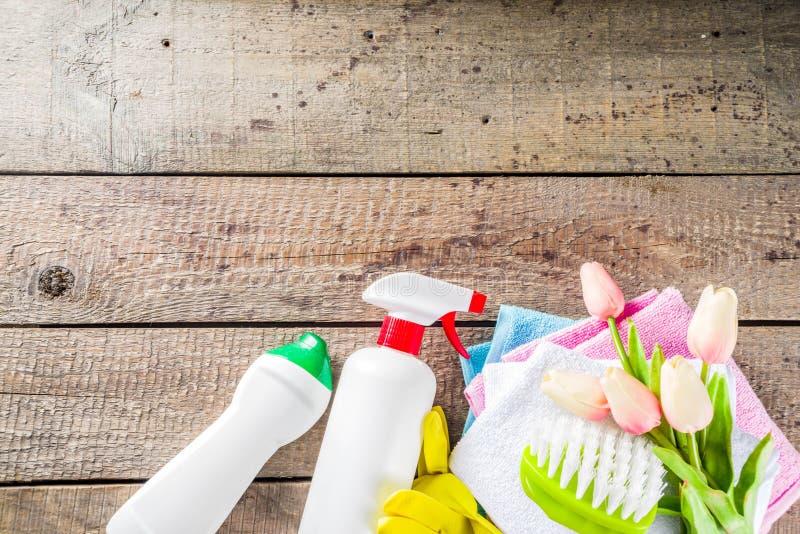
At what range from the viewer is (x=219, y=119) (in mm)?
559

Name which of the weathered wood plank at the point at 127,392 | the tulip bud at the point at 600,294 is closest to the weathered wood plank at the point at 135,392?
the weathered wood plank at the point at 127,392

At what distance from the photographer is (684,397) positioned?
1.22ft

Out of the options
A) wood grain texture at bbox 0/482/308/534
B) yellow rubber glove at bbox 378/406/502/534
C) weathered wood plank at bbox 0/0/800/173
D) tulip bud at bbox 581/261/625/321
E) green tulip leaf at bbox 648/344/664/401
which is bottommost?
wood grain texture at bbox 0/482/308/534

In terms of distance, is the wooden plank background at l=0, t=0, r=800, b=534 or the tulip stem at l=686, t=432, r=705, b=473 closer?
the tulip stem at l=686, t=432, r=705, b=473

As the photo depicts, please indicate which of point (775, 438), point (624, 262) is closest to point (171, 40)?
point (624, 262)

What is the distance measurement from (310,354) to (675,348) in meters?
0.32

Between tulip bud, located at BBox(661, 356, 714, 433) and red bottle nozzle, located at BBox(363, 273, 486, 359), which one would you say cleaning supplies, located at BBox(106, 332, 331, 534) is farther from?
tulip bud, located at BBox(661, 356, 714, 433)

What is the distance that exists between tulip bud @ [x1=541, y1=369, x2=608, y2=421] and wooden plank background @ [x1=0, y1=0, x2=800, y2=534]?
0.13 m

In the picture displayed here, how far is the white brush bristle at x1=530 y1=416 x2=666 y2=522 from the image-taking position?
40 centimetres

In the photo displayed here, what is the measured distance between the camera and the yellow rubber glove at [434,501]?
465 mm

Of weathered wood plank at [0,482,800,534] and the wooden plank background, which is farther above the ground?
the wooden plank background

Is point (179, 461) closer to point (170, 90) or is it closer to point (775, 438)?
point (170, 90)

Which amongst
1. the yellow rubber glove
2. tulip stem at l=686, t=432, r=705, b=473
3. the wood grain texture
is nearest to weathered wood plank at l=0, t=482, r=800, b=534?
the wood grain texture

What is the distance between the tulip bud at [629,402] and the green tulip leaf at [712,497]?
2cm
